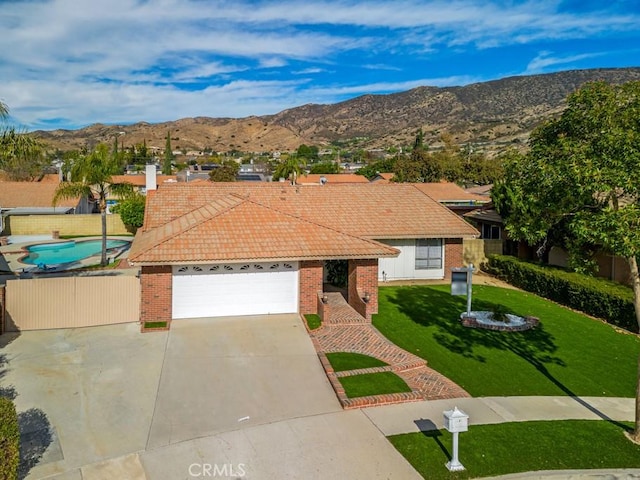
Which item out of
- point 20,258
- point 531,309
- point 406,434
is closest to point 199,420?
point 406,434

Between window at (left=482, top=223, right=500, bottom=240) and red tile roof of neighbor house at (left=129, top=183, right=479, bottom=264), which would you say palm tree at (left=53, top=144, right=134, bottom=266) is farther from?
window at (left=482, top=223, right=500, bottom=240)

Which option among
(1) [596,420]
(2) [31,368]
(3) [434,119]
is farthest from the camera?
(3) [434,119]

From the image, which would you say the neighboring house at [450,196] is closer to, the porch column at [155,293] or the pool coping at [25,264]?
the pool coping at [25,264]

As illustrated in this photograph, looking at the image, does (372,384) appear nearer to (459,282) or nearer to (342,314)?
(342,314)

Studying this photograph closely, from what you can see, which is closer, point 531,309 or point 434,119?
point 531,309

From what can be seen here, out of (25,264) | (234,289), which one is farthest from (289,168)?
(234,289)

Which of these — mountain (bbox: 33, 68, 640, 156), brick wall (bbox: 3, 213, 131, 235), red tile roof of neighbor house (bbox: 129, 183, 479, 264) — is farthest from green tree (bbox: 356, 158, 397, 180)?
red tile roof of neighbor house (bbox: 129, 183, 479, 264)

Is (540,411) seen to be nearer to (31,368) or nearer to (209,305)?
(209,305)
